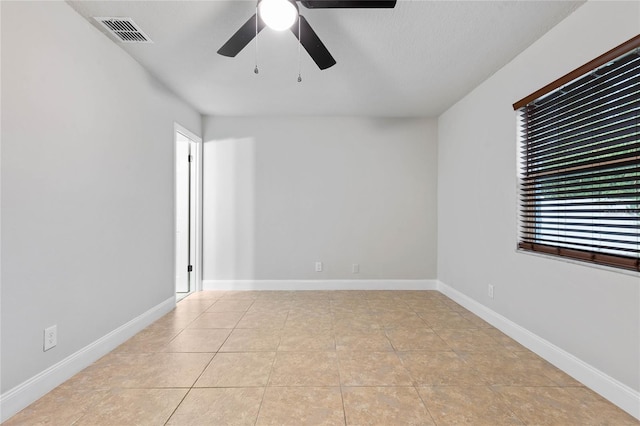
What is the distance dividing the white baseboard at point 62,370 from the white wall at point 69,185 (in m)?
0.04

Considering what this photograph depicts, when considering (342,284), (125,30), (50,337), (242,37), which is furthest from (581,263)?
(125,30)

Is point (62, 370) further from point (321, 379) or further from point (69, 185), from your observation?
point (321, 379)

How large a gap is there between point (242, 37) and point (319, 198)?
2.58 meters

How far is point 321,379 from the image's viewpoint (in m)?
1.99

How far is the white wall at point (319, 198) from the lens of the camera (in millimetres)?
4262

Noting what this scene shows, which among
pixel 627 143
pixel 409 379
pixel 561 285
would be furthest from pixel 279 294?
pixel 627 143

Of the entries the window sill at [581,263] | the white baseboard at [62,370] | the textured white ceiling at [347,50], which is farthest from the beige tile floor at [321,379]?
the textured white ceiling at [347,50]

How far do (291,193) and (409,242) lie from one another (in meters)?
1.81

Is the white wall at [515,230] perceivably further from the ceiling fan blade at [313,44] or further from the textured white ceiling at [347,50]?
the ceiling fan blade at [313,44]

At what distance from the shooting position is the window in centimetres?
171

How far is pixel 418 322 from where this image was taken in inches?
120

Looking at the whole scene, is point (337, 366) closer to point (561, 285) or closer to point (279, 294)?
point (561, 285)

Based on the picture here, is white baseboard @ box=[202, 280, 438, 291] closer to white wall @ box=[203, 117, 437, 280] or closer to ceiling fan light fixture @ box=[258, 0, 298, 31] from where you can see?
white wall @ box=[203, 117, 437, 280]

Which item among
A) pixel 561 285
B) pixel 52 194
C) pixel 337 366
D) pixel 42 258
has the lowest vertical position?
pixel 337 366
